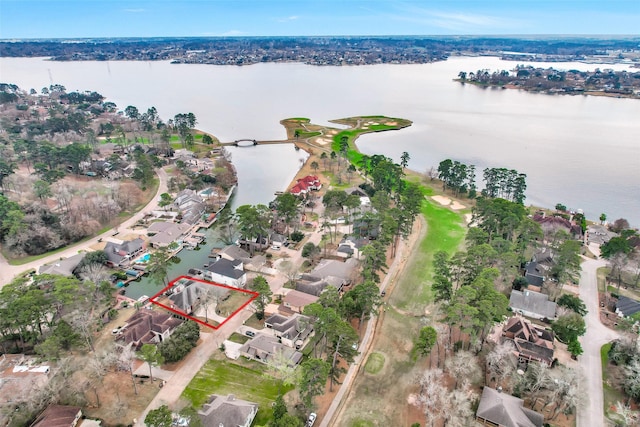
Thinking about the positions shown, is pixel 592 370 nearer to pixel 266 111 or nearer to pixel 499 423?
pixel 499 423

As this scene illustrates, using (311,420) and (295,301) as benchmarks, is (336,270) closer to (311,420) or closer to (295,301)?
(295,301)

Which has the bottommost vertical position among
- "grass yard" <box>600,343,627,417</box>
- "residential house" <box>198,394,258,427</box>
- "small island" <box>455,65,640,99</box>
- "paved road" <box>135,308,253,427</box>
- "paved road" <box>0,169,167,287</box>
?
"grass yard" <box>600,343,627,417</box>

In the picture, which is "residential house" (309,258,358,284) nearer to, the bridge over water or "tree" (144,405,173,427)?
"tree" (144,405,173,427)

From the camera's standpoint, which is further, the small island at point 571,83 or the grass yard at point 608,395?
the small island at point 571,83

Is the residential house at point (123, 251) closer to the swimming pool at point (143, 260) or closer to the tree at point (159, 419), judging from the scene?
the swimming pool at point (143, 260)

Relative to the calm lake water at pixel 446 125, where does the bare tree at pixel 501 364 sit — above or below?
below

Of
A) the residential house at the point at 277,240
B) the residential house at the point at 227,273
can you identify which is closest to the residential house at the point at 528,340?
the residential house at the point at 227,273

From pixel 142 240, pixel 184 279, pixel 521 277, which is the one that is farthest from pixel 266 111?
pixel 521 277

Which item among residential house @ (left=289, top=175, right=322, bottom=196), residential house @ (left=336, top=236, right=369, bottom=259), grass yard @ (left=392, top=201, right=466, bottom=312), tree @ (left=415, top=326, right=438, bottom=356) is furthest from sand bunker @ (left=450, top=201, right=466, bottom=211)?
tree @ (left=415, top=326, right=438, bottom=356)
